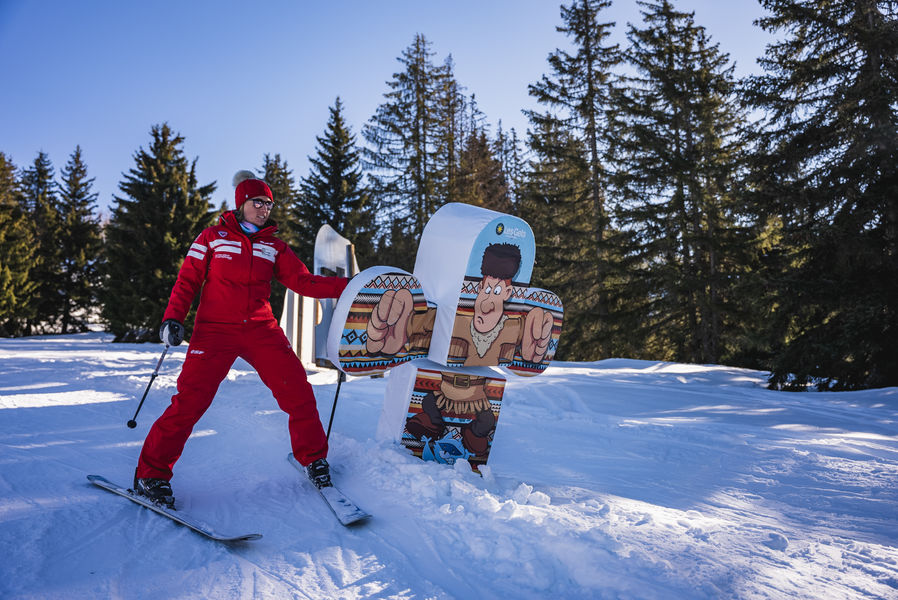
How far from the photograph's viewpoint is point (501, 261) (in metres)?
3.55

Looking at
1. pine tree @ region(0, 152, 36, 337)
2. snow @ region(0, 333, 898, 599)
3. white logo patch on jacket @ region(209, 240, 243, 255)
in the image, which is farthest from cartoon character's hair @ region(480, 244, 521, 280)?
pine tree @ region(0, 152, 36, 337)

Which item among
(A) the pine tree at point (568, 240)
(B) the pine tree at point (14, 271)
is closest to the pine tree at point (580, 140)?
(A) the pine tree at point (568, 240)

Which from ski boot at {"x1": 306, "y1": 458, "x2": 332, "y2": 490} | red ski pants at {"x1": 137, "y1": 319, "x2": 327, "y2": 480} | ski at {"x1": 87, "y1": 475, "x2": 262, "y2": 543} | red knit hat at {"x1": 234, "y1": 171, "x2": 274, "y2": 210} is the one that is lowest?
ski at {"x1": 87, "y1": 475, "x2": 262, "y2": 543}

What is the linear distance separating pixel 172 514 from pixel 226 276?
4.14 feet

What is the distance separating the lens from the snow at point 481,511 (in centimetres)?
187

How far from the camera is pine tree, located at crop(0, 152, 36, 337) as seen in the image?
62.4ft

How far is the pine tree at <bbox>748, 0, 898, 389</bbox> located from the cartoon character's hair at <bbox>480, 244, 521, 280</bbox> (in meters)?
6.68

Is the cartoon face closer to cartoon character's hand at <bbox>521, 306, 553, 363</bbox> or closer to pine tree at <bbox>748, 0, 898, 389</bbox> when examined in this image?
cartoon character's hand at <bbox>521, 306, 553, 363</bbox>

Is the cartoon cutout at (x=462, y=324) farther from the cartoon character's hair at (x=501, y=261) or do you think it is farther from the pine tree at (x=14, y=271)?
the pine tree at (x=14, y=271)

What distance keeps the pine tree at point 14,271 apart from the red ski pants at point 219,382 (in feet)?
71.7

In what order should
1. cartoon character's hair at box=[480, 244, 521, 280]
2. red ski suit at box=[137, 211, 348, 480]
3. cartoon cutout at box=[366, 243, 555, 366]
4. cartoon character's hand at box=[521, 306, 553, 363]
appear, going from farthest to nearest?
cartoon character's hand at box=[521, 306, 553, 363]
cartoon character's hair at box=[480, 244, 521, 280]
cartoon cutout at box=[366, 243, 555, 366]
red ski suit at box=[137, 211, 348, 480]

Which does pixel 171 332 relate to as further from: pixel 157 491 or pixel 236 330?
pixel 157 491

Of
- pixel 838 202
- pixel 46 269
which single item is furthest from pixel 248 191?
pixel 46 269

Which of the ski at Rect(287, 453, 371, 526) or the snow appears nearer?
the snow
